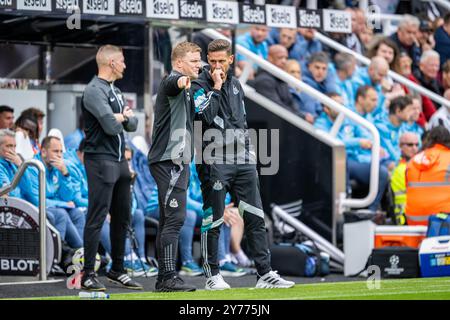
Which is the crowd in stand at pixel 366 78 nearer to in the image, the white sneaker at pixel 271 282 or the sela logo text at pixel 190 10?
the sela logo text at pixel 190 10

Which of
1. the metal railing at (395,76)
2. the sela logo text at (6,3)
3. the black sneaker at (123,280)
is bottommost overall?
the black sneaker at (123,280)

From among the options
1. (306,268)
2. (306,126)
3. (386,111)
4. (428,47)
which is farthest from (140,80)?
(428,47)

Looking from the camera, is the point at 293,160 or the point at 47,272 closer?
the point at 47,272

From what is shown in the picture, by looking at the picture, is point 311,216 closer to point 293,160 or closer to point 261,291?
point 293,160

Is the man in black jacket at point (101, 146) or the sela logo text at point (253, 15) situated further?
the sela logo text at point (253, 15)

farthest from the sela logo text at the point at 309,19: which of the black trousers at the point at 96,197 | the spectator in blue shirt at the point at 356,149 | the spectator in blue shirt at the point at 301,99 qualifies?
the black trousers at the point at 96,197

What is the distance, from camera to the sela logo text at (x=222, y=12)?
44.6ft

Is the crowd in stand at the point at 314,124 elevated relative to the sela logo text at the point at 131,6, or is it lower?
lower

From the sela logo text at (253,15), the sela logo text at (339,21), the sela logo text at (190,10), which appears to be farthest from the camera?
the sela logo text at (339,21)

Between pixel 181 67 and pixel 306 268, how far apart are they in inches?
156

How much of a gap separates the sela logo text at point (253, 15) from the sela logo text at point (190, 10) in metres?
0.66

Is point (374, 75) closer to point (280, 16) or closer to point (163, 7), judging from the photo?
point (280, 16)

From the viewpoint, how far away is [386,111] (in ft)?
54.4

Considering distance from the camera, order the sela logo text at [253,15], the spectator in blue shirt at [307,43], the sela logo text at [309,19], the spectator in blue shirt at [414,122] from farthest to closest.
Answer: the spectator in blue shirt at [307,43] < the spectator in blue shirt at [414,122] < the sela logo text at [309,19] < the sela logo text at [253,15]
